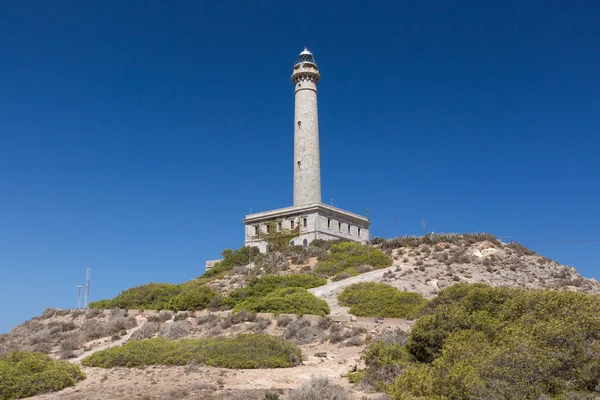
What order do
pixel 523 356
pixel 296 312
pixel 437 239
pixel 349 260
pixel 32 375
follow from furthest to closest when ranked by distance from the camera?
pixel 437 239 → pixel 349 260 → pixel 296 312 → pixel 32 375 → pixel 523 356

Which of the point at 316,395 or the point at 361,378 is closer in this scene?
the point at 316,395

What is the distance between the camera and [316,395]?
9.86 meters

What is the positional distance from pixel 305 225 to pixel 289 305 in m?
21.9

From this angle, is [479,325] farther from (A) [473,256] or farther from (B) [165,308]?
(A) [473,256]

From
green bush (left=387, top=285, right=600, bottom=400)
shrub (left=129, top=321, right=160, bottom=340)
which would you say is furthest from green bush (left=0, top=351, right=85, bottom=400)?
green bush (left=387, top=285, right=600, bottom=400)

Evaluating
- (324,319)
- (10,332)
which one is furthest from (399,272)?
(10,332)

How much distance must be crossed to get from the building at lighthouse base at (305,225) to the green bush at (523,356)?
104 feet

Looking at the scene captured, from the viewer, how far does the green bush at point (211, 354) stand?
14.2 metres

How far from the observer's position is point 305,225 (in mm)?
43469

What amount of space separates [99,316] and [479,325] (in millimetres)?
22559

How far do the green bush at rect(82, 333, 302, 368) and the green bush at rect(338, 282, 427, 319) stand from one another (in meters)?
7.18

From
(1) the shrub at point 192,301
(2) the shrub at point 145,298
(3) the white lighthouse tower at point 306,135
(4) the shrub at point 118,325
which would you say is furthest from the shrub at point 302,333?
(3) the white lighthouse tower at point 306,135

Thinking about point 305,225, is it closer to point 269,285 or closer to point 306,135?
point 306,135

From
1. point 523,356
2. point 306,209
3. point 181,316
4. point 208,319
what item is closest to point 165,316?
point 181,316
